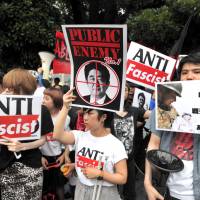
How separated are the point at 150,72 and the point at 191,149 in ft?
8.42

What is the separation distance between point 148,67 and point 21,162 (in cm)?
232

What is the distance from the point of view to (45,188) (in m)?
3.96

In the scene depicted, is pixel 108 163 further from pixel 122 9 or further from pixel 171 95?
pixel 122 9

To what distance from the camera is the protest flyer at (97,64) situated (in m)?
2.41

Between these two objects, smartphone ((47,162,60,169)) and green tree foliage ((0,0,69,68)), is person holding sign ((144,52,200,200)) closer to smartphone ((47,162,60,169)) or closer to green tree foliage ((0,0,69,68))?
smartphone ((47,162,60,169))

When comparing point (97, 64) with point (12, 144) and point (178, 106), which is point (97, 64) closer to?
Result: point (178, 106)

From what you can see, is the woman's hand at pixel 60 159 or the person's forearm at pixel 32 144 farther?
the woman's hand at pixel 60 159

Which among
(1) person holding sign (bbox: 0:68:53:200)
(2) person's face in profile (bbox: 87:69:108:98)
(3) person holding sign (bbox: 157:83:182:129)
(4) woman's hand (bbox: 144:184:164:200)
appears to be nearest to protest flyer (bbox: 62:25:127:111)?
(2) person's face in profile (bbox: 87:69:108:98)

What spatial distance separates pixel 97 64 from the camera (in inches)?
102

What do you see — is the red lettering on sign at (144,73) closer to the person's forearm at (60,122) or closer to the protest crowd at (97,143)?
the protest crowd at (97,143)

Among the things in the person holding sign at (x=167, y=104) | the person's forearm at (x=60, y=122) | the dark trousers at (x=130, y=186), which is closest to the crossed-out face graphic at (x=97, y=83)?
the person's forearm at (x=60, y=122)

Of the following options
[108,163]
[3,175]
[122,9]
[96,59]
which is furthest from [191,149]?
[122,9]

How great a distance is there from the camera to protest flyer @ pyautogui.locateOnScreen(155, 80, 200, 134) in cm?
215

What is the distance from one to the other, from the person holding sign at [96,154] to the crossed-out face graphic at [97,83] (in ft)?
0.29
